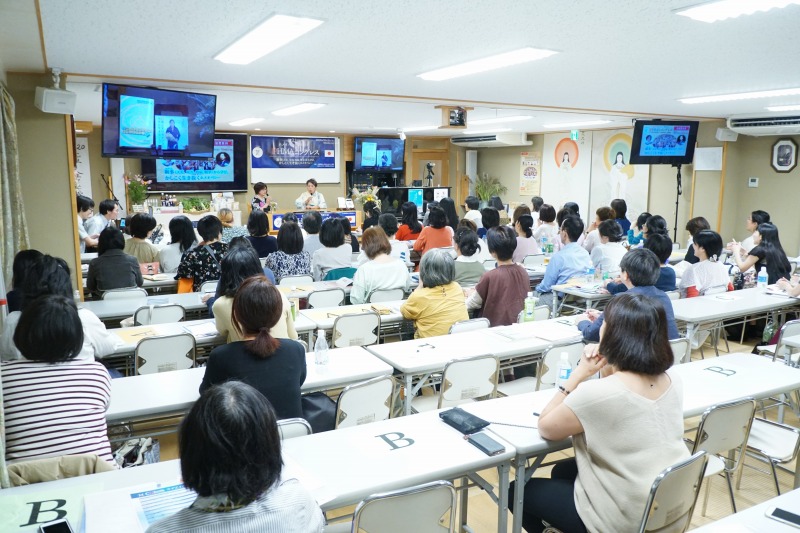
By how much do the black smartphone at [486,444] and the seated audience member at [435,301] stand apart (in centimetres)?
186

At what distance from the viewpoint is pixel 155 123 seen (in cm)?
525

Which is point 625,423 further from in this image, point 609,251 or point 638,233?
point 638,233

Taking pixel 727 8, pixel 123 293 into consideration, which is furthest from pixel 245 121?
pixel 727 8

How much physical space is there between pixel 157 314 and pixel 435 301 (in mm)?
2176

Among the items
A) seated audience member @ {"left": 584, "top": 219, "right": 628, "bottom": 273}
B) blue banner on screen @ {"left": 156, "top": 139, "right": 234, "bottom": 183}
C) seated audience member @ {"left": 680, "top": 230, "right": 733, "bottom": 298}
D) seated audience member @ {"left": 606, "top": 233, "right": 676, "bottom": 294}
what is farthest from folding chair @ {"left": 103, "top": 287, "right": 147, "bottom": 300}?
blue banner on screen @ {"left": 156, "top": 139, "right": 234, "bottom": 183}

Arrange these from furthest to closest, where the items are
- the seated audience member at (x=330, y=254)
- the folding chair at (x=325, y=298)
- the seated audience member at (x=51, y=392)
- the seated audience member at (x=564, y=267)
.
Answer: the seated audience member at (x=564, y=267)
the seated audience member at (x=330, y=254)
the folding chair at (x=325, y=298)
the seated audience member at (x=51, y=392)

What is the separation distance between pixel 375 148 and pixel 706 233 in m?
9.70

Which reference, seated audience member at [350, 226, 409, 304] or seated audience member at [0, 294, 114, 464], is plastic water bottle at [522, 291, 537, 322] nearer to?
seated audience member at [350, 226, 409, 304]

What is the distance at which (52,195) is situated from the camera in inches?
200

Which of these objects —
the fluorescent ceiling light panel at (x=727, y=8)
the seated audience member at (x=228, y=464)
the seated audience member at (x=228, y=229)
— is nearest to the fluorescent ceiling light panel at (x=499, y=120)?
the seated audience member at (x=228, y=229)

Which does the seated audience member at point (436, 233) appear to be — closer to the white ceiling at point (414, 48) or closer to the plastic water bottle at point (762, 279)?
the white ceiling at point (414, 48)

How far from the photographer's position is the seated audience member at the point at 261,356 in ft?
8.65

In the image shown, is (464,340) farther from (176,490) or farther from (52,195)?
(52,195)

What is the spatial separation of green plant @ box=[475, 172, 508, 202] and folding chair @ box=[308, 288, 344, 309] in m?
10.2
